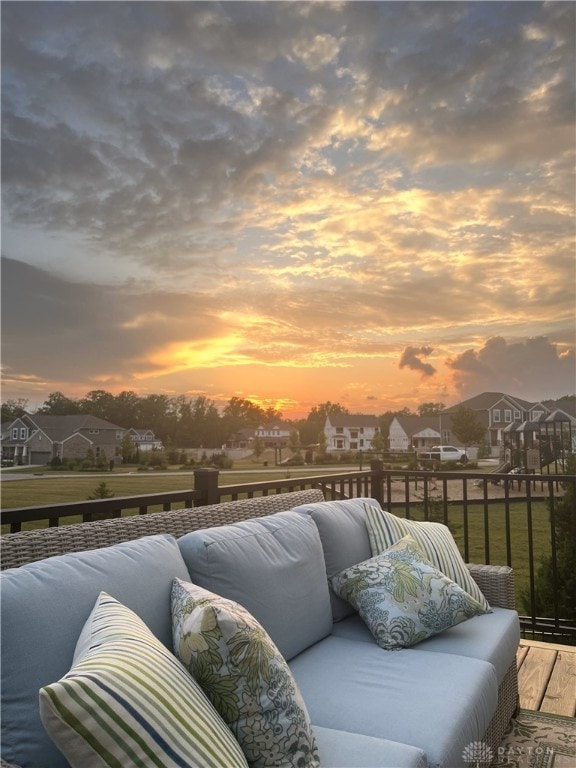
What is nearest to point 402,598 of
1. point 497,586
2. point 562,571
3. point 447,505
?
point 497,586

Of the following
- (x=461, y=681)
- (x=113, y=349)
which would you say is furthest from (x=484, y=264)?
(x=461, y=681)

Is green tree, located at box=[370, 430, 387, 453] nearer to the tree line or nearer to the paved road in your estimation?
the tree line

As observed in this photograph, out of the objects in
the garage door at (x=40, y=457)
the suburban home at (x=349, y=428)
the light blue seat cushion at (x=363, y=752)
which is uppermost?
the suburban home at (x=349, y=428)

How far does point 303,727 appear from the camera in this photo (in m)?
1.20

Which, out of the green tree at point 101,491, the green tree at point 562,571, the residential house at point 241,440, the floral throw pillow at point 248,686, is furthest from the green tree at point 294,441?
the floral throw pillow at point 248,686

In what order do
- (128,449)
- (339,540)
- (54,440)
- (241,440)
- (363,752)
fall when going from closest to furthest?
1. (363,752)
2. (339,540)
3. (54,440)
4. (128,449)
5. (241,440)

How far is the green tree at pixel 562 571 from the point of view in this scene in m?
4.05

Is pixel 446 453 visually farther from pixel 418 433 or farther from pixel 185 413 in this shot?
pixel 185 413

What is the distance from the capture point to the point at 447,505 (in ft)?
14.1

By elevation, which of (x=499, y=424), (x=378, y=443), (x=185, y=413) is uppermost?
(x=185, y=413)

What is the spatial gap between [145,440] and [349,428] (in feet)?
8.46

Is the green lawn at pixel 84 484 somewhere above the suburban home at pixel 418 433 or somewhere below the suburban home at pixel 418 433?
below

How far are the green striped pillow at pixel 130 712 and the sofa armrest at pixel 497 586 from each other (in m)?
1.77

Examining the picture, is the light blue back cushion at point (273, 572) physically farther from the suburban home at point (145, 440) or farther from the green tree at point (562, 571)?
the suburban home at point (145, 440)
